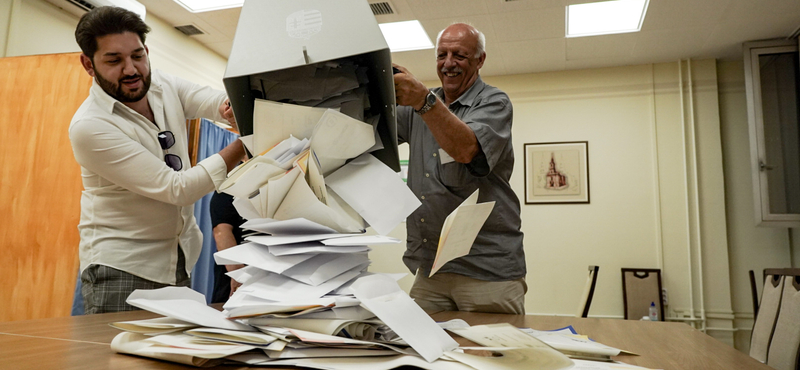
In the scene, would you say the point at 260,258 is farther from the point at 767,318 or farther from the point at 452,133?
the point at 767,318

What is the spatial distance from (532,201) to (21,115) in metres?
4.14

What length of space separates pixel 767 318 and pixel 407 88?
6.18ft

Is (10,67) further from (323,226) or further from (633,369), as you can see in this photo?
(633,369)

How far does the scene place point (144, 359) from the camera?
48cm

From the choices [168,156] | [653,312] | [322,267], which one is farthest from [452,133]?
[653,312]

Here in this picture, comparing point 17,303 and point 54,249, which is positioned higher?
point 54,249

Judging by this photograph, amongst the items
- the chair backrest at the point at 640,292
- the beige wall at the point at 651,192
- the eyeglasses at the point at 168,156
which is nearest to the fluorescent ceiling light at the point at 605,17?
the beige wall at the point at 651,192

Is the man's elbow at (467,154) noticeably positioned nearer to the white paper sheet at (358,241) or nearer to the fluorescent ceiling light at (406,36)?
the white paper sheet at (358,241)

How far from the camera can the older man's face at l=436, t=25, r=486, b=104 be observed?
5.01 ft

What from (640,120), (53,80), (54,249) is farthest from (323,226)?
(640,120)

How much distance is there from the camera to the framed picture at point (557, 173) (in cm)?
501

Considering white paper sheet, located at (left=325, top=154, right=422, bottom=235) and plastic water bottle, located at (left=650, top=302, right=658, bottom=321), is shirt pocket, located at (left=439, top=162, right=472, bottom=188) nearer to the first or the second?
white paper sheet, located at (left=325, top=154, right=422, bottom=235)

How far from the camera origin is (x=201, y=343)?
48 cm

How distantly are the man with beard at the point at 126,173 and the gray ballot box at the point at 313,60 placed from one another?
1.74 feet
